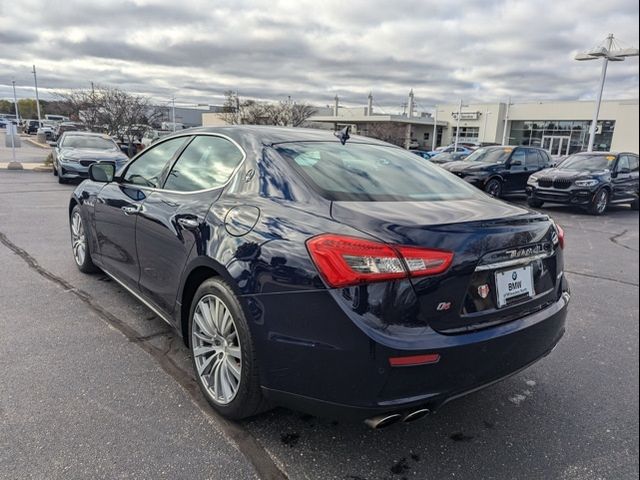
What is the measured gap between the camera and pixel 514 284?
7.66 feet

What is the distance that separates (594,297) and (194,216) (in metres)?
4.26

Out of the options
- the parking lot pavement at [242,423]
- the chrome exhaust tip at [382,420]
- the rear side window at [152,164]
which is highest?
the rear side window at [152,164]

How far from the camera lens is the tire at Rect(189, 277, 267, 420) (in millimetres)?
2369

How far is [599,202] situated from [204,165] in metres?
11.3

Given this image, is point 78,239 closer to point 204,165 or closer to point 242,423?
point 204,165

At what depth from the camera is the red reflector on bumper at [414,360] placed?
6.50 feet

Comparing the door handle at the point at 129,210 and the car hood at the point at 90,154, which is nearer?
the door handle at the point at 129,210

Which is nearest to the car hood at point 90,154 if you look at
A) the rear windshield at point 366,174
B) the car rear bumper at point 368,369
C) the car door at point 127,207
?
the car door at point 127,207

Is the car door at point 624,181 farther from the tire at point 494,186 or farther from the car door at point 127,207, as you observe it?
the car door at point 127,207

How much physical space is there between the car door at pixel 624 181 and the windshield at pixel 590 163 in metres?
0.24

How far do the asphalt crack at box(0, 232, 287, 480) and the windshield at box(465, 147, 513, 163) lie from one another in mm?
12630

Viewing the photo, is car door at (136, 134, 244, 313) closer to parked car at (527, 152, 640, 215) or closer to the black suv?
parked car at (527, 152, 640, 215)

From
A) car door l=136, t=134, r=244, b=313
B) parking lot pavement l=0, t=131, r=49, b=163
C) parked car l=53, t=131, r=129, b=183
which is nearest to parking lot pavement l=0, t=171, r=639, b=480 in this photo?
car door l=136, t=134, r=244, b=313

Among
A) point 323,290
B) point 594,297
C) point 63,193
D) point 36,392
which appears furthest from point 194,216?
point 63,193
